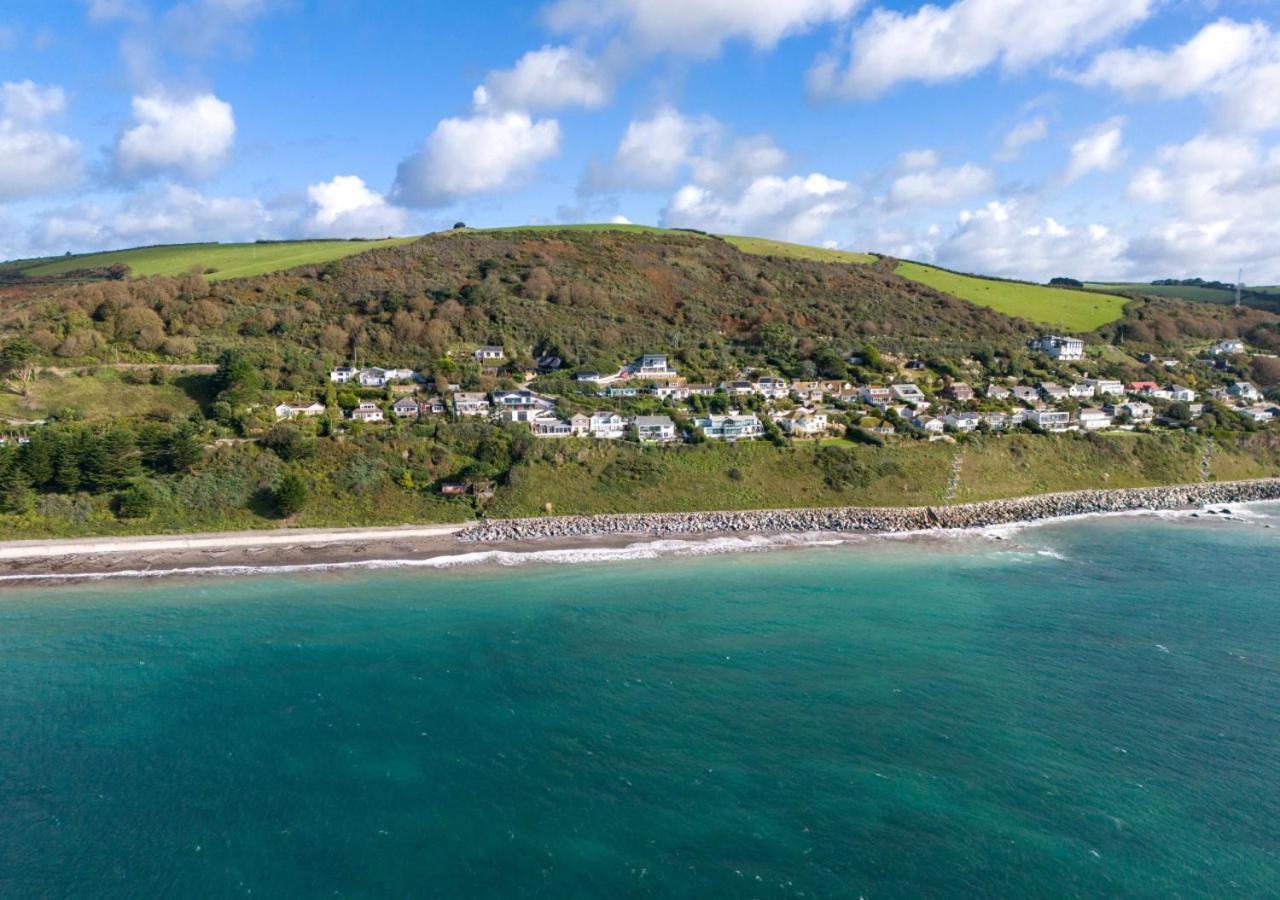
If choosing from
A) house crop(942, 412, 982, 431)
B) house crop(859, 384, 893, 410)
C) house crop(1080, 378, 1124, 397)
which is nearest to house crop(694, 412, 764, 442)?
house crop(859, 384, 893, 410)

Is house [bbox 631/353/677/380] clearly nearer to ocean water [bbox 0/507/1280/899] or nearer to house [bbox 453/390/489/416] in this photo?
house [bbox 453/390/489/416]

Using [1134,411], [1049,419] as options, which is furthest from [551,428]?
[1134,411]

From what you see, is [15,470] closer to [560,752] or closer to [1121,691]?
[560,752]

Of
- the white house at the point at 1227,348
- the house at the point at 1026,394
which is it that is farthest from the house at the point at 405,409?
the white house at the point at 1227,348

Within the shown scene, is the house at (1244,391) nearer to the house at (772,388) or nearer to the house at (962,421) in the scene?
the house at (962,421)

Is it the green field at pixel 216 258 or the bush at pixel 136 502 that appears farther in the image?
the green field at pixel 216 258
